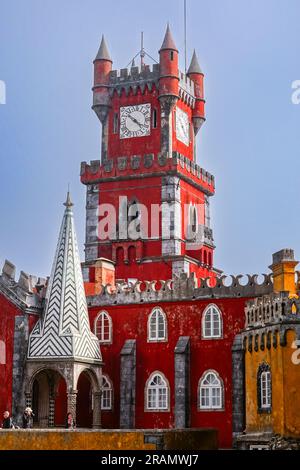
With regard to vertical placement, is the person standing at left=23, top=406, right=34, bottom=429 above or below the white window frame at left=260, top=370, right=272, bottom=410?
below

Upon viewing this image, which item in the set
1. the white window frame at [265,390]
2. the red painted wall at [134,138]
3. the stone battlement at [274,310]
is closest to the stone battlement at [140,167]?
the red painted wall at [134,138]

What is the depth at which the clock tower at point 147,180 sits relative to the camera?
194 feet

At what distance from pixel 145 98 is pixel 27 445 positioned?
34.8 meters

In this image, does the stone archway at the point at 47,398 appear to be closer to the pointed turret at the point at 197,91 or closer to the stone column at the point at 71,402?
the stone column at the point at 71,402

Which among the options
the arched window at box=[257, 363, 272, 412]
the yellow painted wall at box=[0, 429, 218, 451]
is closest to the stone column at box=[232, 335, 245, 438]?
the arched window at box=[257, 363, 272, 412]

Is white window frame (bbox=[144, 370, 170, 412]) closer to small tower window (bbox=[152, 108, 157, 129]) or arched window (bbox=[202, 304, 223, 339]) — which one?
arched window (bbox=[202, 304, 223, 339])

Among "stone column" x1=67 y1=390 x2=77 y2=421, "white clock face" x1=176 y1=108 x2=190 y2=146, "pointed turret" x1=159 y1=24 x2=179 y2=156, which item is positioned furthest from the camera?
"white clock face" x1=176 y1=108 x2=190 y2=146

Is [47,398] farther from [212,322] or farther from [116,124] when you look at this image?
[116,124]

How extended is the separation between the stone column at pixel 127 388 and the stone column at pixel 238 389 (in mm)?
5233

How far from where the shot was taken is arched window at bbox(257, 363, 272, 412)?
116ft

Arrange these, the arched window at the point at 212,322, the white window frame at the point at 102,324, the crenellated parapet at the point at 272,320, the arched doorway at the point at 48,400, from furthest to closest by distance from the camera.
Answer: the white window frame at the point at 102,324 → the arched doorway at the point at 48,400 → the arched window at the point at 212,322 → the crenellated parapet at the point at 272,320

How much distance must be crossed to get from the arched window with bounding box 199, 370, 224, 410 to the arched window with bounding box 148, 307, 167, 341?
9.12 feet
